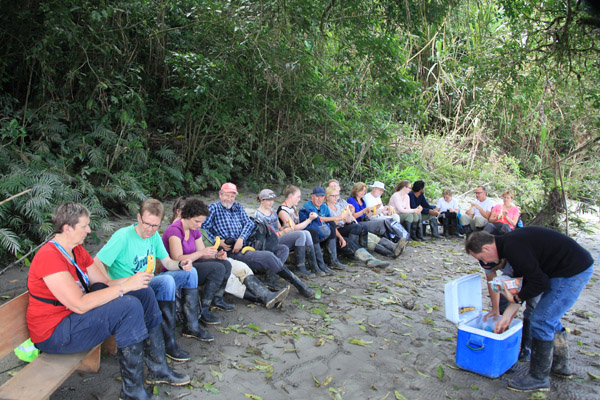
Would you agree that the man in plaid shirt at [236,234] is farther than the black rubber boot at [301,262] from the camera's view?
No

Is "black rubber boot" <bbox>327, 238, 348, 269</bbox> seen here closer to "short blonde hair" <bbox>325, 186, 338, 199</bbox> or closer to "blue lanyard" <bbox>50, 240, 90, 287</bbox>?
"short blonde hair" <bbox>325, 186, 338, 199</bbox>

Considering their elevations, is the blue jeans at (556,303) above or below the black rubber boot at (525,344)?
above

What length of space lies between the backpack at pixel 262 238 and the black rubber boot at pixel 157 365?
2230mm

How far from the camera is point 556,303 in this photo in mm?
3242

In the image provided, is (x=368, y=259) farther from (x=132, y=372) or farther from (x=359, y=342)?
(x=132, y=372)

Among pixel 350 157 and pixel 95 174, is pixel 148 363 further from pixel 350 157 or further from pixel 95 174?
pixel 350 157

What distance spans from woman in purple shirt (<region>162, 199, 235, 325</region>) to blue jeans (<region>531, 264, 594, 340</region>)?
274 centimetres

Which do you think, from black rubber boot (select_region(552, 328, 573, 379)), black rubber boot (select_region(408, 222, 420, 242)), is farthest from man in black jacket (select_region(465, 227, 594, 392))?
black rubber boot (select_region(408, 222, 420, 242))

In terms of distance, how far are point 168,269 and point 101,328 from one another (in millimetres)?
1102

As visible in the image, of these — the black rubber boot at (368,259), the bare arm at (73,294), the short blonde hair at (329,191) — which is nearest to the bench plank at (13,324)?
the bare arm at (73,294)

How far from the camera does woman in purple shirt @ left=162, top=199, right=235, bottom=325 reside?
13.3 ft

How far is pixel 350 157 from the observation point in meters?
10.6

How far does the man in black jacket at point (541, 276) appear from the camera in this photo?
3.17 meters

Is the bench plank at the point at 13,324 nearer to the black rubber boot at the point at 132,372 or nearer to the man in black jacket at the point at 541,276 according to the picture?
the black rubber boot at the point at 132,372
